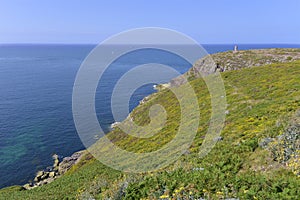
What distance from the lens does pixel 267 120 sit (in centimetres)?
1953

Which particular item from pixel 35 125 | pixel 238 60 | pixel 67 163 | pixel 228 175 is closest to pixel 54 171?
pixel 67 163

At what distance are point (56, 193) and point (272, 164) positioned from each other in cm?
1644

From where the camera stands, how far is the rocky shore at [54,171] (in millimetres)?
41838

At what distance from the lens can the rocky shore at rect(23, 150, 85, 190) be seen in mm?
41838

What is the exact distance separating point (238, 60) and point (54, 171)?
52623 millimetres

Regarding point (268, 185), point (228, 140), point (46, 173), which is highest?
point (268, 185)

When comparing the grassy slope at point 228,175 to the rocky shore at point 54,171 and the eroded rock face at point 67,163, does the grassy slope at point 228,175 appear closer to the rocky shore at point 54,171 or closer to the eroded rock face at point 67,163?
the rocky shore at point 54,171

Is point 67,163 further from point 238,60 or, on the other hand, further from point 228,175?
point 238,60

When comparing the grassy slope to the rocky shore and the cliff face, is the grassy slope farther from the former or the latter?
the cliff face

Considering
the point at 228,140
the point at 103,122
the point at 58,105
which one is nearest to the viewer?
the point at 228,140

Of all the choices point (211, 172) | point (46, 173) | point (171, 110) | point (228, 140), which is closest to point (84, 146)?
point (46, 173)

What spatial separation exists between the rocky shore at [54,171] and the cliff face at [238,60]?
39443 mm

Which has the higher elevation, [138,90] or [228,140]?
[228,140]

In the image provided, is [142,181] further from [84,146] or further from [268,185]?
[84,146]
